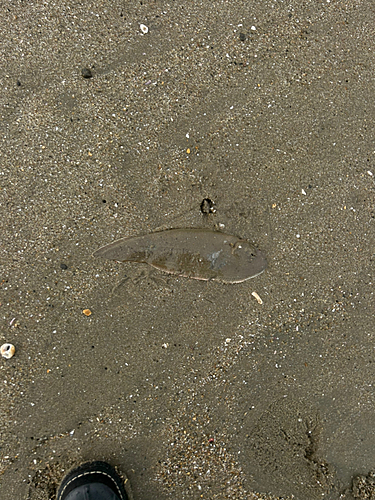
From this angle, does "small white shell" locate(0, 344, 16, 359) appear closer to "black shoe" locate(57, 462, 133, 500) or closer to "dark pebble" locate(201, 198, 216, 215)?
"black shoe" locate(57, 462, 133, 500)

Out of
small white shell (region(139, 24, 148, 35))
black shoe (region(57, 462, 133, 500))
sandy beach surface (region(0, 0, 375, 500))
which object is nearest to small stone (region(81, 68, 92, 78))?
sandy beach surface (region(0, 0, 375, 500))

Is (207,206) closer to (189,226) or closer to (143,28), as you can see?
(189,226)

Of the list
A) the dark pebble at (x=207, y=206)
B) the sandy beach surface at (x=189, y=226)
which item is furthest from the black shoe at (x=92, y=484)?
the dark pebble at (x=207, y=206)

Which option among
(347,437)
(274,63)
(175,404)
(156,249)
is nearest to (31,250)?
(156,249)

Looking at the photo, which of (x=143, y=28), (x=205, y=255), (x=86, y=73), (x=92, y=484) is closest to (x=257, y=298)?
(x=205, y=255)

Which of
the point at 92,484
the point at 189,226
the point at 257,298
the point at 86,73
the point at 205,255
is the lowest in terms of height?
the point at 92,484

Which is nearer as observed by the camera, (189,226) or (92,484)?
(92,484)
